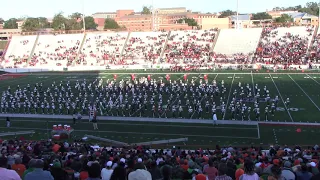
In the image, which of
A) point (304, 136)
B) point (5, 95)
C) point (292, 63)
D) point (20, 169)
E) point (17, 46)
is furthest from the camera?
point (17, 46)

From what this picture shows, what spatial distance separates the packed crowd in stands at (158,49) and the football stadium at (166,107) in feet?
0.46

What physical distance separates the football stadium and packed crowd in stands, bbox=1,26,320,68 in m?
0.14

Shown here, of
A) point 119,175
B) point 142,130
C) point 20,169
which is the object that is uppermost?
point 119,175

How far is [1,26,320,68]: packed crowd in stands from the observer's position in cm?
4369

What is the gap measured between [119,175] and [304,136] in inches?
508

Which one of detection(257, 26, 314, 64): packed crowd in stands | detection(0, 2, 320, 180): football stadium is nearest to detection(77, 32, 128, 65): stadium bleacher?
detection(0, 2, 320, 180): football stadium

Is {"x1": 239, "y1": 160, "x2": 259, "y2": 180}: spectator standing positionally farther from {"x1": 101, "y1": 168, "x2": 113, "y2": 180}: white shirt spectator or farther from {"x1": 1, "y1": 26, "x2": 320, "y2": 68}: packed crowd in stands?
{"x1": 1, "y1": 26, "x2": 320, "y2": 68}: packed crowd in stands

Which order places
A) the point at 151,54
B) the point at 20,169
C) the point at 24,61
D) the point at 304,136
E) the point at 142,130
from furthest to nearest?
1. the point at 24,61
2. the point at 151,54
3. the point at 142,130
4. the point at 304,136
5. the point at 20,169

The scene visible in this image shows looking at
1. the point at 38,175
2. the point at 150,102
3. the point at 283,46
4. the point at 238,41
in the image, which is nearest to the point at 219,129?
the point at 150,102

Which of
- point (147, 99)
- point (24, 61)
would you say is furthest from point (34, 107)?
point (24, 61)

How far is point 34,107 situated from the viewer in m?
23.3

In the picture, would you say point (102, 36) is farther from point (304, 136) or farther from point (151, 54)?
point (304, 136)

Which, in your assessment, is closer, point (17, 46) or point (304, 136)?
point (304, 136)

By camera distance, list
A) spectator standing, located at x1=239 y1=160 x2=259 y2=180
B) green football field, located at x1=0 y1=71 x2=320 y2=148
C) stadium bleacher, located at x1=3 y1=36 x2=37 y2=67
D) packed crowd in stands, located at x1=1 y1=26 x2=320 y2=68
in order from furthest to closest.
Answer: stadium bleacher, located at x1=3 y1=36 x2=37 y2=67 < packed crowd in stands, located at x1=1 y1=26 x2=320 y2=68 < green football field, located at x1=0 y1=71 x2=320 y2=148 < spectator standing, located at x1=239 y1=160 x2=259 y2=180
